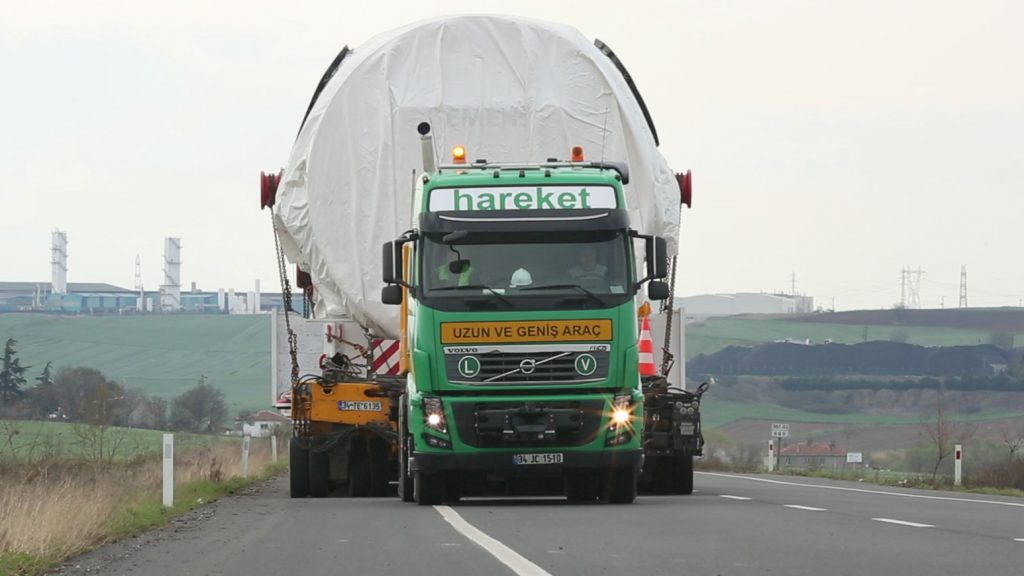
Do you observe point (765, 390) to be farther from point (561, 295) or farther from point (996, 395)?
point (561, 295)

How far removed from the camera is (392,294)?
18.2 metres

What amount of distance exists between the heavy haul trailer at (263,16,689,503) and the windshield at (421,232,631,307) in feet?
0.06

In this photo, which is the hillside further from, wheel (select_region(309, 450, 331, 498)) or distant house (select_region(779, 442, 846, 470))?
wheel (select_region(309, 450, 331, 498))

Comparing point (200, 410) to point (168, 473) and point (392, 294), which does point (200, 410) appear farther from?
point (392, 294)

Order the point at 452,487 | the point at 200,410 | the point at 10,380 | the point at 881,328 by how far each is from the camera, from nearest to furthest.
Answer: the point at 452,487, the point at 10,380, the point at 200,410, the point at 881,328

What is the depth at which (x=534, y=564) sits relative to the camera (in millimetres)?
10688

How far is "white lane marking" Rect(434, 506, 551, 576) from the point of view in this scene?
1030 cm

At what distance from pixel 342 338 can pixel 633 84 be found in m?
4.67

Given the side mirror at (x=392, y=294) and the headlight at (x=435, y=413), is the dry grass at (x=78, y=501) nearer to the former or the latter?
the headlight at (x=435, y=413)

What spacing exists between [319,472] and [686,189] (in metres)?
5.55

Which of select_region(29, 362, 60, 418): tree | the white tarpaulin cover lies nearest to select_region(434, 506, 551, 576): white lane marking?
the white tarpaulin cover

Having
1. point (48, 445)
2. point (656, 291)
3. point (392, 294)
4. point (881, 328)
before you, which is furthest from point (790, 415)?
point (392, 294)

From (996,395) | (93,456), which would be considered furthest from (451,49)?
(996,395)

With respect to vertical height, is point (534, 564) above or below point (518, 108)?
below
